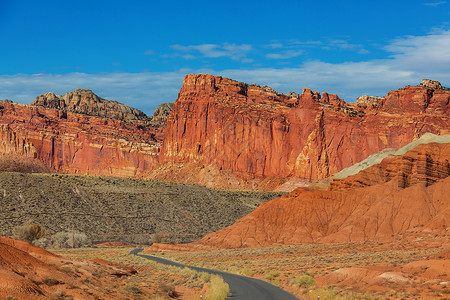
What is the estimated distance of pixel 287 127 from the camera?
579 ft

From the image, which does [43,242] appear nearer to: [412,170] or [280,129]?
[412,170]

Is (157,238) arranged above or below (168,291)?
below

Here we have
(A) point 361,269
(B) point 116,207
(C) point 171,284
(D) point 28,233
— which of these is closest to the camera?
(A) point 361,269

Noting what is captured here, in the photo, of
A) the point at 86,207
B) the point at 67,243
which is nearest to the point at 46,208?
the point at 86,207

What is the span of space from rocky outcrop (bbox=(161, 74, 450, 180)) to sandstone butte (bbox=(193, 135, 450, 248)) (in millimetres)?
67046

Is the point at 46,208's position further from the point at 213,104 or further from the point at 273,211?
the point at 213,104

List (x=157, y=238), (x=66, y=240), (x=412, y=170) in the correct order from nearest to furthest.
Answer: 1. (x=412, y=170)
2. (x=66, y=240)
3. (x=157, y=238)

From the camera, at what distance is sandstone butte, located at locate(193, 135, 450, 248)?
7831 cm

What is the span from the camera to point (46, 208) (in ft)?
344

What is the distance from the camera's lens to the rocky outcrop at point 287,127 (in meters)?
167

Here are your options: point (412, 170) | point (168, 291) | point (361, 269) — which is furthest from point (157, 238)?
point (168, 291)

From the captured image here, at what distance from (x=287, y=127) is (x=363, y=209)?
91737 mm

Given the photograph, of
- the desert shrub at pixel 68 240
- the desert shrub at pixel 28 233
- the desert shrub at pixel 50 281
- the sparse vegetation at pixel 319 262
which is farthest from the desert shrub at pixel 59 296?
the desert shrub at pixel 68 240

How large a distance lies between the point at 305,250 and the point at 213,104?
11404 cm
